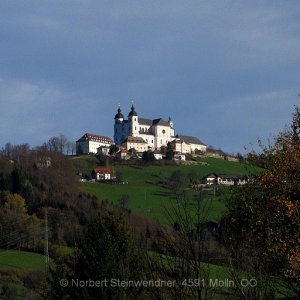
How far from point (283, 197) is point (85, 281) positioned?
5.51 metres

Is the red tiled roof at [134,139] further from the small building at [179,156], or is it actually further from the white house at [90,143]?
the small building at [179,156]

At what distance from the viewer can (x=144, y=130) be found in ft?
582

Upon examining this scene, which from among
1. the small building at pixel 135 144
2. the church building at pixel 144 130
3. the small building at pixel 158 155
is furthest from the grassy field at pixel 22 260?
the church building at pixel 144 130

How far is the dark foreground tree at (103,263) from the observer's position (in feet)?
54.2

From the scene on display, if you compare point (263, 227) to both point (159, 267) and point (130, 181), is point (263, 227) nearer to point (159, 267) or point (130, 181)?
point (159, 267)

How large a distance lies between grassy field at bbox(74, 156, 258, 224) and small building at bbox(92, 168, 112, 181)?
8.78ft

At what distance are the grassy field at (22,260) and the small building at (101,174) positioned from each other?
53.2 m

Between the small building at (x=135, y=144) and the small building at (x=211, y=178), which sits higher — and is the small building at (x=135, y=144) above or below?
above

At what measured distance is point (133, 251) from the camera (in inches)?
702

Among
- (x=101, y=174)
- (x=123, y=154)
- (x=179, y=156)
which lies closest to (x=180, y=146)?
(x=179, y=156)

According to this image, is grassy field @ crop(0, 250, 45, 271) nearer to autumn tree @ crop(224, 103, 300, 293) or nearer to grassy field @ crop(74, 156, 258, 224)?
grassy field @ crop(74, 156, 258, 224)

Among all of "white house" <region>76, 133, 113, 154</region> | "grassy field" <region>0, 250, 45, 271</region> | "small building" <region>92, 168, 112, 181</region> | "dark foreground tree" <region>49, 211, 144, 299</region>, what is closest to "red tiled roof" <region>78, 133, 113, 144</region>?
"white house" <region>76, 133, 113, 154</region>

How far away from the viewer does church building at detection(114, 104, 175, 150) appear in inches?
6850

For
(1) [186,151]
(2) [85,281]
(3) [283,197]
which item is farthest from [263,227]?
(1) [186,151]
